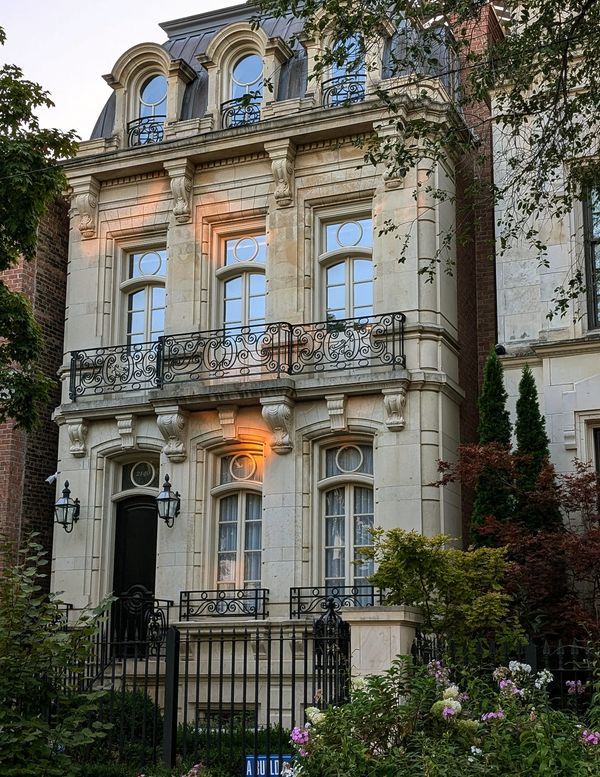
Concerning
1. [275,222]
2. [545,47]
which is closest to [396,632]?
[545,47]

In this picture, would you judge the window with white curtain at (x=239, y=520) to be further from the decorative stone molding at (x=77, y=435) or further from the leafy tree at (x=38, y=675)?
the leafy tree at (x=38, y=675)

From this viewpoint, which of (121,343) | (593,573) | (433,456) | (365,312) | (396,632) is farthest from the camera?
(121,343)

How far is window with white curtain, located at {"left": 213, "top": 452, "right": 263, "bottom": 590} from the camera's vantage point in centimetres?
Answer: 1966

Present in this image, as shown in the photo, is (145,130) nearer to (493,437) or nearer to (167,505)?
(167,505)

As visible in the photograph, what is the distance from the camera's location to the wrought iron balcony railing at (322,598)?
18.3m

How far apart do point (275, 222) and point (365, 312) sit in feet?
7.71

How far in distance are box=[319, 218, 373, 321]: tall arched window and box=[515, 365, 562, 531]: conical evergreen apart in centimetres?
358

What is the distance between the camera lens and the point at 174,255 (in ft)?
69.4

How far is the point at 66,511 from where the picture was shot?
67.1 ft

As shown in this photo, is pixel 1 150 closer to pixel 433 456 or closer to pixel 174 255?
pixel 174 255

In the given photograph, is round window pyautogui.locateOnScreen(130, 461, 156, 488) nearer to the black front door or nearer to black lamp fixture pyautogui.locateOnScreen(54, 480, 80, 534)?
the black front door

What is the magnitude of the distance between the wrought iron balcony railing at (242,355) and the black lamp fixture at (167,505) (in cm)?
184

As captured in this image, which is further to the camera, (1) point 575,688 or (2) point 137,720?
(2) point 137,720

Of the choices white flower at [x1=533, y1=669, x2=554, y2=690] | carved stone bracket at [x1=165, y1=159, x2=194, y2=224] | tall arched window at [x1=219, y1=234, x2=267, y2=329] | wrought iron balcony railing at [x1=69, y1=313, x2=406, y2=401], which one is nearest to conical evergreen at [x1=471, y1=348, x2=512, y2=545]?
wrought iron balcony railing at [x1=69, y1=313, x2=406, y2=401]
